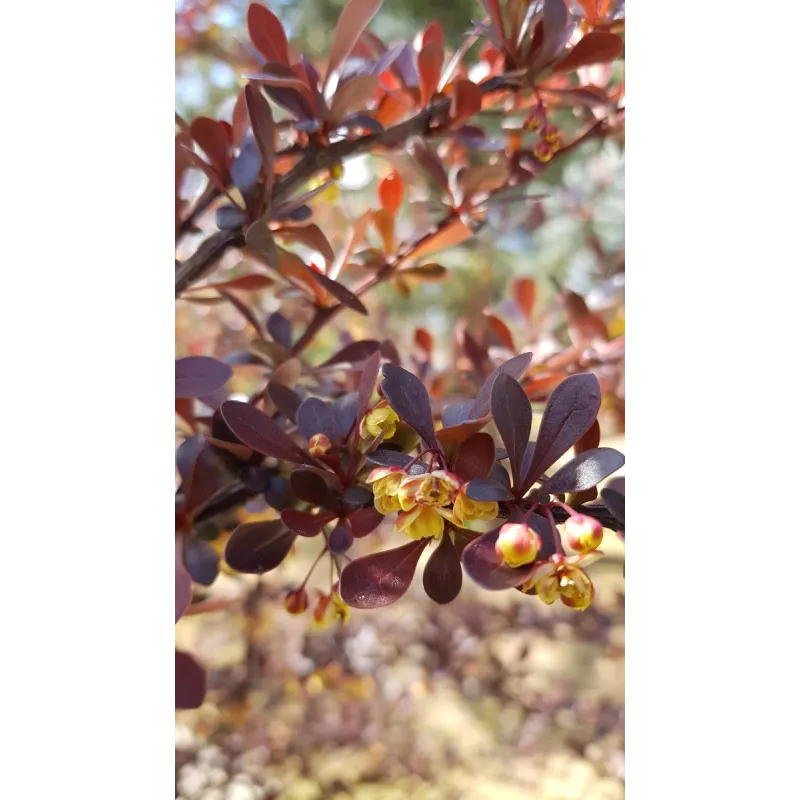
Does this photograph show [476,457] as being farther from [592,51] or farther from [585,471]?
[592,51]

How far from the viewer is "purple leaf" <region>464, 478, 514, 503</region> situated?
0.26m

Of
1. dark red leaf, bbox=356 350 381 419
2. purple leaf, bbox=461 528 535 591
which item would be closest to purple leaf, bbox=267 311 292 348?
dark red leaf, bbox=356 350 381 419

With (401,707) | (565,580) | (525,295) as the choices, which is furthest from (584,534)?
(401,707)

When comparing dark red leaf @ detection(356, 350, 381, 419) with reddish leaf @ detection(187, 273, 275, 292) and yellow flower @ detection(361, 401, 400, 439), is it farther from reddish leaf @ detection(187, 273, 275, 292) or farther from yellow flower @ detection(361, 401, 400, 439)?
reddish leaf @ detection(187, 273, 275, 292)

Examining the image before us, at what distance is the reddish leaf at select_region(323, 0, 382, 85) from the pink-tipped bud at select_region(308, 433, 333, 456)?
253 mm

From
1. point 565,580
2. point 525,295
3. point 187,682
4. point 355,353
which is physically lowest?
point 187,682

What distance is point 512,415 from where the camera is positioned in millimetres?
285

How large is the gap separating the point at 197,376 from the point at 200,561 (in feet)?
0.37

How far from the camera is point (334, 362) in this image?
0.54 m

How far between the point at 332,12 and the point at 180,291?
3.55ft

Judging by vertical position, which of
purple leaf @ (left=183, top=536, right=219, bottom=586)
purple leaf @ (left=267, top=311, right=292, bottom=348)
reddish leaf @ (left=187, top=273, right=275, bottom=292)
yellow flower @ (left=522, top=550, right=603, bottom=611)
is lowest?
purple leaf @ (left=183, top=536, right=219, bottom=586)

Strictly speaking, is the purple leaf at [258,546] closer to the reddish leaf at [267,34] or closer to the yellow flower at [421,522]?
the yellow flower at [421,522]
